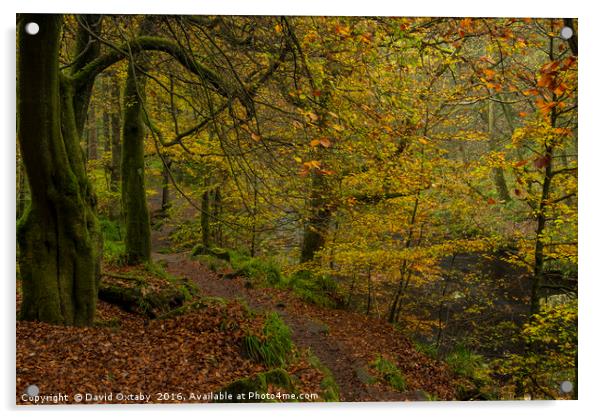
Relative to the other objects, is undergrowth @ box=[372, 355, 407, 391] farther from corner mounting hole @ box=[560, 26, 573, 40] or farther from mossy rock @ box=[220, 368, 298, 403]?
corner mounting hole @ box=[560, 26, 573, 40]

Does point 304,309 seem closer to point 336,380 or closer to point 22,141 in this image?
point 336,380

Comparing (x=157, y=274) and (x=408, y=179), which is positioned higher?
(x=408, y=179)

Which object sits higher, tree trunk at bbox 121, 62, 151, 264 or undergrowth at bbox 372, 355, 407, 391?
tree trunk at bbox 121, 62, 151, 264

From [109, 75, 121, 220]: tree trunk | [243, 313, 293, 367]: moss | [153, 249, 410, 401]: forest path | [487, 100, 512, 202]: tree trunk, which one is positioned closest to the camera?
[153, 249, 410, 401]: forest path

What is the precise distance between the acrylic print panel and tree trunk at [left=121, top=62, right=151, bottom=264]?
33mm

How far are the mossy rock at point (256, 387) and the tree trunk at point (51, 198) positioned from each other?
1.75 m

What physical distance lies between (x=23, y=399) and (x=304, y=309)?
3831 millimetres

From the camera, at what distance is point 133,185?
7.11m

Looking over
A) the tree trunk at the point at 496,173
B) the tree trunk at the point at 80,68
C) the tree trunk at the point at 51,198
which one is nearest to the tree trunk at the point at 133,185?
the tree trunk at the point at 80,68

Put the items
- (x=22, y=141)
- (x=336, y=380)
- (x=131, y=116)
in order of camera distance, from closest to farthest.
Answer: (x=22, y=141), (x=336, y=380), (x=131, y=116)

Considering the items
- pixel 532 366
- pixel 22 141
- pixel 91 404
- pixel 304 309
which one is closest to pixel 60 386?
pixel 91 404

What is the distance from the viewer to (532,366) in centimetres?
447

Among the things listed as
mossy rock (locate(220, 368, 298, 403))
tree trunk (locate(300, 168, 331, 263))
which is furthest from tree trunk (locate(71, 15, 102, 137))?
mossy rock (locate(220, 368, 298, 403))

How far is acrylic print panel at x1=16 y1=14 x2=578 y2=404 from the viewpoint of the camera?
11.7ft
